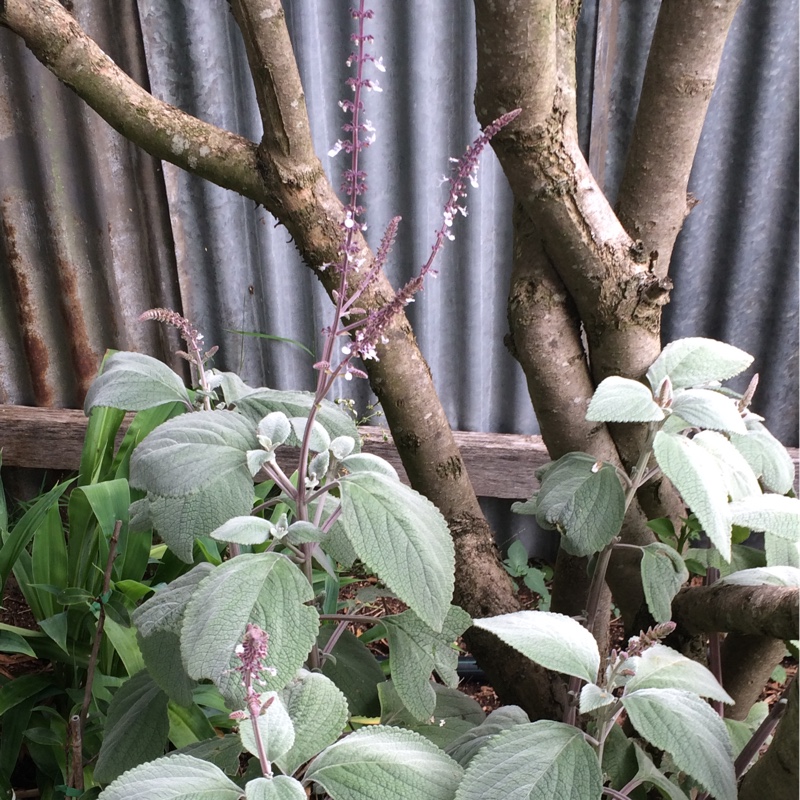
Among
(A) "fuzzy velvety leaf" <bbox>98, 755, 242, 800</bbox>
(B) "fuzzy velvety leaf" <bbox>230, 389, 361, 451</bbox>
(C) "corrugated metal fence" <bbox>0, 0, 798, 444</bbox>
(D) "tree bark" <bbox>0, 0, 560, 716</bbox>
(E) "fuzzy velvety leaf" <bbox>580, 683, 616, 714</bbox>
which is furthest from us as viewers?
(C) "corrugated metal fence" <bbox>0, 0, 798, 444</bbox>

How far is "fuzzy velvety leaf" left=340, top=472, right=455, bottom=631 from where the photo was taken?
70 centimetres

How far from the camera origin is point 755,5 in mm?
1701

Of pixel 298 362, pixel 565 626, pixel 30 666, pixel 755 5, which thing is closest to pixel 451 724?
pixel 565 626

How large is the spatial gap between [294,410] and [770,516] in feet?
1.97

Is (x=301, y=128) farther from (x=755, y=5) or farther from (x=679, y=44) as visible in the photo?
(x=755, y=5)

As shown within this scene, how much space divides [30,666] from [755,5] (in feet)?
7.85

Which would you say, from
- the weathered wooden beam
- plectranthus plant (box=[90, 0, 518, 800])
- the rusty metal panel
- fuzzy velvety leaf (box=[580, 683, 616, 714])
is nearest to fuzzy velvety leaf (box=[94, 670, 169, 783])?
plectranthus plant (box=[90, 0, 518, 800])

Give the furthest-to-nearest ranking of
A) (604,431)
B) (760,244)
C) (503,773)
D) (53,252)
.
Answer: (53,252) → (760,244) → (604,431) → (503,773)

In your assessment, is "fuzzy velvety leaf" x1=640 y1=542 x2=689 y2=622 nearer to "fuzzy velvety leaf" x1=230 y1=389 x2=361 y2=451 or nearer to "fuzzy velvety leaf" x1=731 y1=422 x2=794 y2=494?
"fuzzy velvety leaf" x1=731 y1=422 x2=794 y2=494

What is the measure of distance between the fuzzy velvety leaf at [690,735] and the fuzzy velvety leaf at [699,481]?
16 cm

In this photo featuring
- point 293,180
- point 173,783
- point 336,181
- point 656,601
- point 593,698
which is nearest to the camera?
point 173,783

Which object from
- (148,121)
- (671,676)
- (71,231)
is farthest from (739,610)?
(71,231)

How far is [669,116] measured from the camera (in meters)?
1.11

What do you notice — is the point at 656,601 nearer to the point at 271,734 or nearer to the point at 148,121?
the point at 271,734
